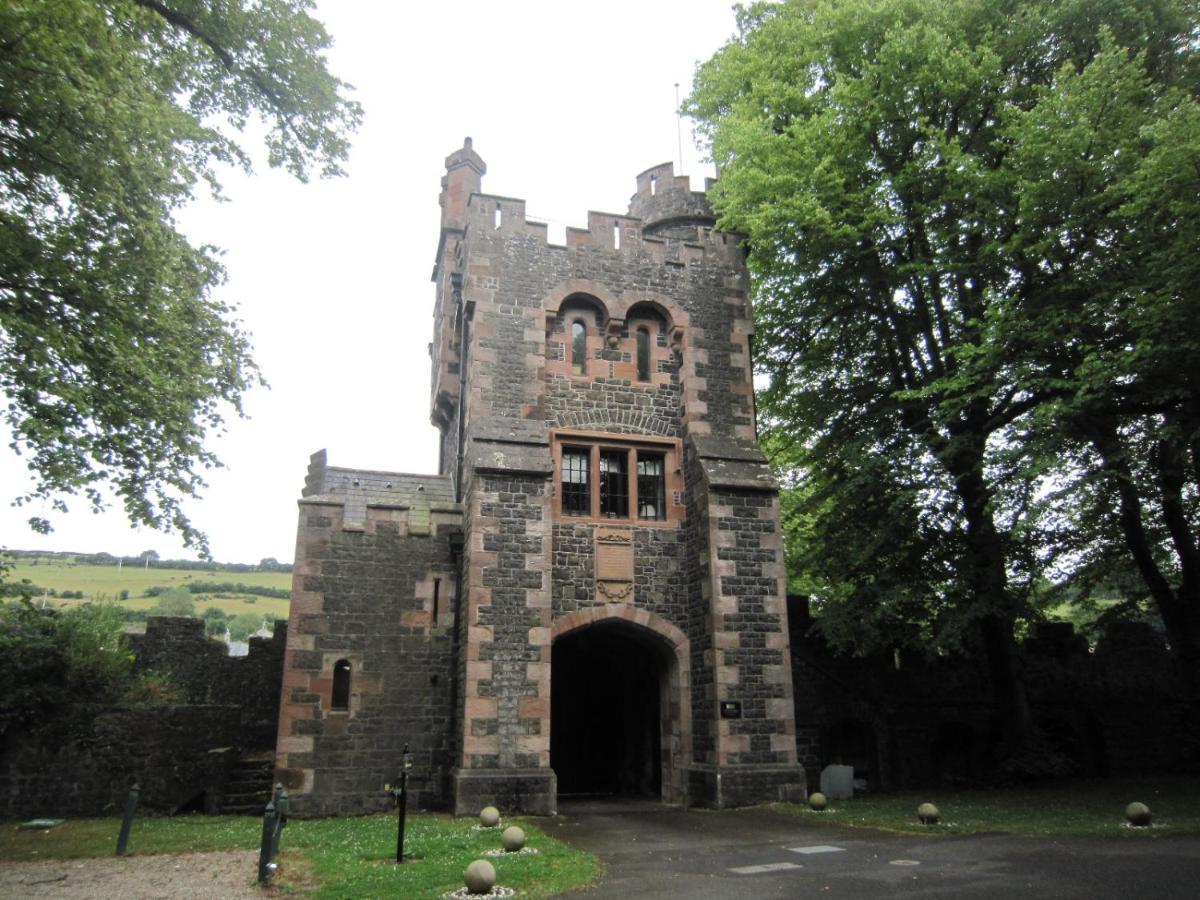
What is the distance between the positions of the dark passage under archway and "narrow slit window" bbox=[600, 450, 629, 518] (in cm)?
296

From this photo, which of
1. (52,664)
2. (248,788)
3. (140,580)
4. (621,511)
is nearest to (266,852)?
(248,788)

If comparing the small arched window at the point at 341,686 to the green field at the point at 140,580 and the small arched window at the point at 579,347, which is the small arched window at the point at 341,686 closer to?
the small arched window at the point at 579,347

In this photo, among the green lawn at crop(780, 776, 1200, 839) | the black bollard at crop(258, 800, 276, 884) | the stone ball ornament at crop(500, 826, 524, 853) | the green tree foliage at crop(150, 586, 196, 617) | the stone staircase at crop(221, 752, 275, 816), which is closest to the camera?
the black bollard at crop(258, 800, 276, 884)

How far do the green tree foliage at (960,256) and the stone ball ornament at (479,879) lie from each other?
9940mm

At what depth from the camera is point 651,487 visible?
17891 millimetres

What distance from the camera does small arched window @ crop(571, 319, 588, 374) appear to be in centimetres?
1797

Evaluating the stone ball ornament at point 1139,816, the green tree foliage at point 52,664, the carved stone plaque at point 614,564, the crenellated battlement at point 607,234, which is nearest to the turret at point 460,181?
the crenellated battlement at point 607,234

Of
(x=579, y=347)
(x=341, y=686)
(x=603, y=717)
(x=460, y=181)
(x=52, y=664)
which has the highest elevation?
(x=460, y=181)

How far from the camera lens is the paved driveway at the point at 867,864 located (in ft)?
27.2

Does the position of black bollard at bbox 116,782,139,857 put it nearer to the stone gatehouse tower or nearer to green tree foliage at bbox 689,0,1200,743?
the stone gatehouse tower

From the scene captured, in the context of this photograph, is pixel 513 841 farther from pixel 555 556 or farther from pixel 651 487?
pixel 651 487

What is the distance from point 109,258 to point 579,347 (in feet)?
29.1

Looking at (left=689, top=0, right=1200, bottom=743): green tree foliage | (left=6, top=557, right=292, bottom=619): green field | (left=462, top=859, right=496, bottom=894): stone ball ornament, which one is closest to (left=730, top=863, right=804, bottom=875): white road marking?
(left=462, top=859, right=496, bottom=894): stone ball ornament

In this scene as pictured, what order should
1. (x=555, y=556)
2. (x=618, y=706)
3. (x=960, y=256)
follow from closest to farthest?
(x=555, y=556) → (x=960, y=256) → (x=618, y=706)
